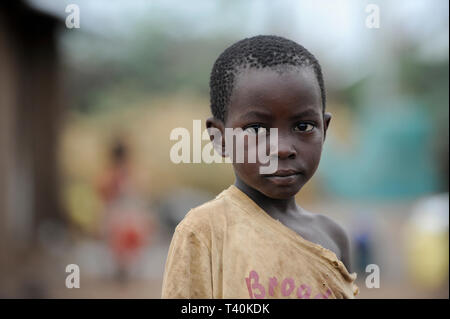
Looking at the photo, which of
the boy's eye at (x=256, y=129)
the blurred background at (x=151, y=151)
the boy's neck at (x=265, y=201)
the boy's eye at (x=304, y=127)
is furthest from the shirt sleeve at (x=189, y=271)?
the blurred background at (x=151, y=151)

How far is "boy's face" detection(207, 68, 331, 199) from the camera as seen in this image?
6.32 feet

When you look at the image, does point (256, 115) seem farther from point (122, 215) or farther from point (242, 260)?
point (122, 215)

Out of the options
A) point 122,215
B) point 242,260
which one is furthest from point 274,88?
point 122,215

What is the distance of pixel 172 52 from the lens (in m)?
19.1

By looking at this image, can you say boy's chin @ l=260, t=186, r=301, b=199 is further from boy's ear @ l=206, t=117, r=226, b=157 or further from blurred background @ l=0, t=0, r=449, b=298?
blurred background @ l=0, t=0, r=449, b=298

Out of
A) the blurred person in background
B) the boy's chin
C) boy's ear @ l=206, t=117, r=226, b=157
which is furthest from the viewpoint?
the blurred person in background

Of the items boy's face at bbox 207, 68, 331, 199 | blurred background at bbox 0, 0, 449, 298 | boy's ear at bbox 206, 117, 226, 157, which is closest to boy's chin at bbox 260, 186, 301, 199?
boy's face at bbox 207, 68, 331, 199

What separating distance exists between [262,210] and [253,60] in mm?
553

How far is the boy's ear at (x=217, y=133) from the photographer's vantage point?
2125 millimetres

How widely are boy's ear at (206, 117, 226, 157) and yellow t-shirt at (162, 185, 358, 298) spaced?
0.25m

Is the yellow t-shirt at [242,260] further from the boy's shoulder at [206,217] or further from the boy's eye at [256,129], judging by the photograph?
the boy's eye at [256,129]

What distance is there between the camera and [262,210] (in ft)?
6.73

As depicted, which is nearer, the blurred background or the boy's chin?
the boy's chin
